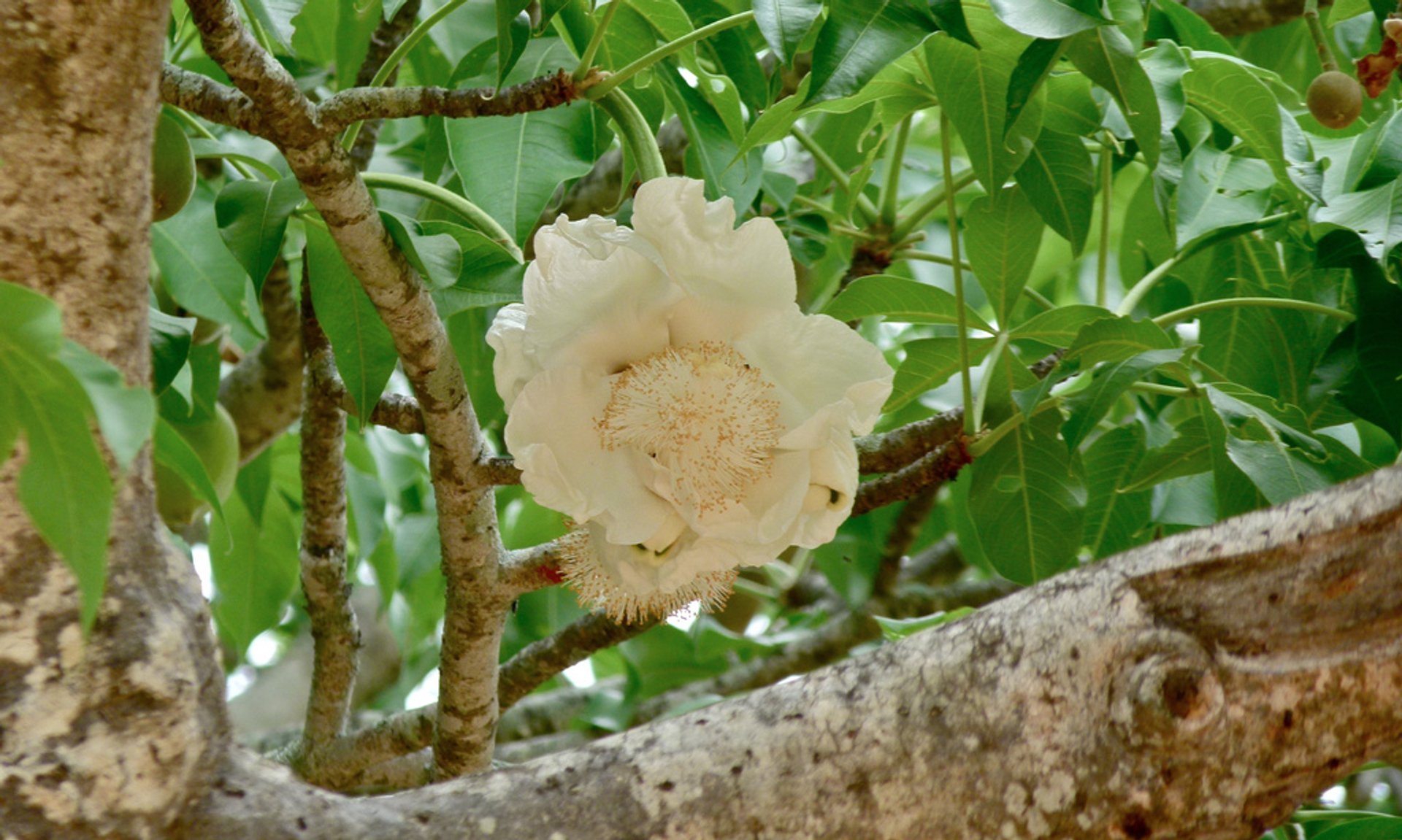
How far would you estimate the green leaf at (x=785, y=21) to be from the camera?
90cm

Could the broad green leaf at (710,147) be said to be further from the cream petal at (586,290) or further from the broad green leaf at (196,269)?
the broad green leaf at (196,269)

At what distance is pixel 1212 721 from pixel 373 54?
127cm

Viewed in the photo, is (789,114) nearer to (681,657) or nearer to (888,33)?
(888,33)

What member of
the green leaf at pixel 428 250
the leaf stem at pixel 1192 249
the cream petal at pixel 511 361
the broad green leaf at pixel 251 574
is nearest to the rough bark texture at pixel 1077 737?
the cream petal at pixel 511 361

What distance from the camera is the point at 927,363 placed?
128cm

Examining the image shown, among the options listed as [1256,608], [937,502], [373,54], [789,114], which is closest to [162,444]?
[789,114]

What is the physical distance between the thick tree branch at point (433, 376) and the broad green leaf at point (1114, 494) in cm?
61

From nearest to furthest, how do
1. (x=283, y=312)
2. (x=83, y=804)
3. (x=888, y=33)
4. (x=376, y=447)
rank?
(x=83, y=804)
(x=888, y=33)
(x=283, y=312)
(x=376, y=447)

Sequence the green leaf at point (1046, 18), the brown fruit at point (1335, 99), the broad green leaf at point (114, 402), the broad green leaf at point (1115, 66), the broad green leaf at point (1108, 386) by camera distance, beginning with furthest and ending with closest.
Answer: the brown fruit at point (1335, 99) → the broad green leaf at point (1108, 386) → the broad green leaf at point (1115, 66) → the green leaf at point (1046, 18) → the broad green leaf at point (114, 402)

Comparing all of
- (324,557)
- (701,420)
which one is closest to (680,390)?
(701,420)

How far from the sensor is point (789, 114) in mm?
1014

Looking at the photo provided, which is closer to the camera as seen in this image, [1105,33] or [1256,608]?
[1256,608]

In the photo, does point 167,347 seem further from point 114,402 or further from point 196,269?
point 114,402

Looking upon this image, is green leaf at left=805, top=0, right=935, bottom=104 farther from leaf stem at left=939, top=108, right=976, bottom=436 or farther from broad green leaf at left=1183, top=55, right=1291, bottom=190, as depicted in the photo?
broad green leaf at left=1183, top=55, right=1291, bottom=190
